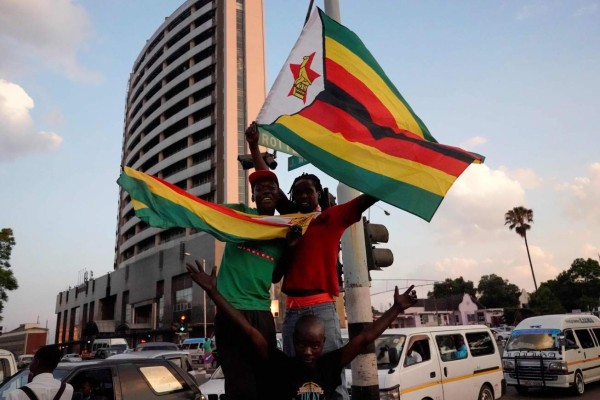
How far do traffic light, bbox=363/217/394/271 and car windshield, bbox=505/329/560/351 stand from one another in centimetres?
995

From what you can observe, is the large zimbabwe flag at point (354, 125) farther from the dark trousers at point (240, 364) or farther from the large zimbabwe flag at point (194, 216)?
the dark trousers at point (240, 364)

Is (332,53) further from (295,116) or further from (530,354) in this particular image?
(530,354)

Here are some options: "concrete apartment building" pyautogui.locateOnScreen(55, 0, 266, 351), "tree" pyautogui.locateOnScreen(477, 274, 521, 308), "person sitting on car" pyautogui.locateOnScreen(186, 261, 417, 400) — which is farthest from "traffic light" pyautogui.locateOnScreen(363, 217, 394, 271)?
"tree" pyautogui.locateOnScreen(477, 274, 521, 308)

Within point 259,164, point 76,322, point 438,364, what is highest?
point 76,322

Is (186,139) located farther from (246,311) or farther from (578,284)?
(578,284)

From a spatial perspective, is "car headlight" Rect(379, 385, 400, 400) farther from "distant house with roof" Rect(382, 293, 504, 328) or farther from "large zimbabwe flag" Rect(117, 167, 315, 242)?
"distant house with roof" Rect(382, 293, 504, 328)

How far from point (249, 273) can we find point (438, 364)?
6537mm

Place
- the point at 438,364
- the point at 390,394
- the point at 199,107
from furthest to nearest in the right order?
the point at 199,107 < the point at 438,364 < the point at 390,394

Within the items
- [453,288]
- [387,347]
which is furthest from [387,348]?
[453,288]

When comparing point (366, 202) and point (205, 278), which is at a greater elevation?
point (366, 202)

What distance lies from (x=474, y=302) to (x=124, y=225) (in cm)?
5816

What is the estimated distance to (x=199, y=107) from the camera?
5238cm

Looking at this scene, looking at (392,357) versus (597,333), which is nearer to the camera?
(392,357)

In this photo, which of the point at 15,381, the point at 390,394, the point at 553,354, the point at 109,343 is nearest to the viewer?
the point at 15,381
